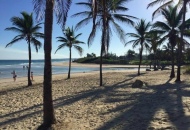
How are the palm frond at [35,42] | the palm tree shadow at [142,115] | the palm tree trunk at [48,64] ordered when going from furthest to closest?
the palm frond at [35,42] → the palm tree trunk at [48,64] → the palm tree shadow at [142,115]

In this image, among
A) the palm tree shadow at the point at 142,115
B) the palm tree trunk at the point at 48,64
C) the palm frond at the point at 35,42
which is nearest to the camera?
the palm tree shadow at the point at 142,115

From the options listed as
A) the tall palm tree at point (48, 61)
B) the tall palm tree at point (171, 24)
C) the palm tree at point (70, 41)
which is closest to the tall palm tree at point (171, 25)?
the tall palm tree at point (171, 24)

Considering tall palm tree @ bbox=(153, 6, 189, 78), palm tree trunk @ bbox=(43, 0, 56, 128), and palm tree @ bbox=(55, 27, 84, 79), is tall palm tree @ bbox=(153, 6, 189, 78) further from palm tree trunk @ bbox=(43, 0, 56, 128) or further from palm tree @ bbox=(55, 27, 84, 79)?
palm tree trunk @ bbox=(43, 0, 56, 128)

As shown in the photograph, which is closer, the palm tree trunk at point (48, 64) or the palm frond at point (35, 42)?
the palm tree trunk at point (48, 64)

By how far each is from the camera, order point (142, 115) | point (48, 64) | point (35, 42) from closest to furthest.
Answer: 1. point (48, 64)
2. point (142, 115)
3. point (35, 42)

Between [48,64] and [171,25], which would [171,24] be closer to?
[171,25]

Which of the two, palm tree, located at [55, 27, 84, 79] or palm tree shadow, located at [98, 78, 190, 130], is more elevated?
palm tree, located at [55, 27, 84, 79]

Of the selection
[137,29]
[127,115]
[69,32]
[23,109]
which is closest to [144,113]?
[127,115]

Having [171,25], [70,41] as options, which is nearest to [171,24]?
[171,25]

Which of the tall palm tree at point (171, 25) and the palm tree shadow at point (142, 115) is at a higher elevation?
the tall palm tree at point (171, 25)

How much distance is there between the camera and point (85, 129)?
24.7ft

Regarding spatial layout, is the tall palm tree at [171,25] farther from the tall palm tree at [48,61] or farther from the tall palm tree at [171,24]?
the tall palm tree at [48,61]

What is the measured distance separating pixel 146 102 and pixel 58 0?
5.63 metres

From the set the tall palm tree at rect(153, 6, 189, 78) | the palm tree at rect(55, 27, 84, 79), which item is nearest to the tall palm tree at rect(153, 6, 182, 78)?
the tall palm tree at rect(153, 6, 189, 78)
